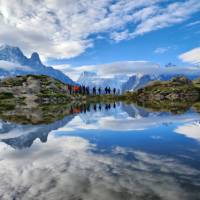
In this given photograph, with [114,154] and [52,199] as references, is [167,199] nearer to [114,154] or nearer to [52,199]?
[52,199]

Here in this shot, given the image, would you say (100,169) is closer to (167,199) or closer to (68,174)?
(68,174)

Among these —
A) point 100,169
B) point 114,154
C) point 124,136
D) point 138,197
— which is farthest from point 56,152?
point 138,197

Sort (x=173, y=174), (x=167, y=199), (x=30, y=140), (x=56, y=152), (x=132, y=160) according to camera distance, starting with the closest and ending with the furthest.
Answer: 1. (x=167, y=199)
2. (x=173, y=174)
3. (x=132, y=160)
4. (x=56, y=152)
5. (x=30, y=140)

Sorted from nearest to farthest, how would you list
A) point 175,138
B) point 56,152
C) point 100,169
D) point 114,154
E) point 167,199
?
point 167,199, point 100,169, point 114,154, point 56,152, point 175,138

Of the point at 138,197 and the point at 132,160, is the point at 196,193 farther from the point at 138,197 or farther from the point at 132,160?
the point at 132,160

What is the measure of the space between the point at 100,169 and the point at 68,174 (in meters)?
3.43

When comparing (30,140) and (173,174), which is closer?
(173,174)

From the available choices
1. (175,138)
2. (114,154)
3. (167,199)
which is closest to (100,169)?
(114,154)

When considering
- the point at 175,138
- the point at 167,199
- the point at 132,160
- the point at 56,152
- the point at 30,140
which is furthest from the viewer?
the point at 30,140

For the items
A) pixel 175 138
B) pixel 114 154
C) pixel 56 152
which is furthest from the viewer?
pixel 175 138

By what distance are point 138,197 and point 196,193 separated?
4.33 meters

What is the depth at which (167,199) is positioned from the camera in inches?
750

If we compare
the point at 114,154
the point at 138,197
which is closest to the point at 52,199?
the point at 138,197

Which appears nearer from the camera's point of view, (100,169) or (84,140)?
(100,169)
